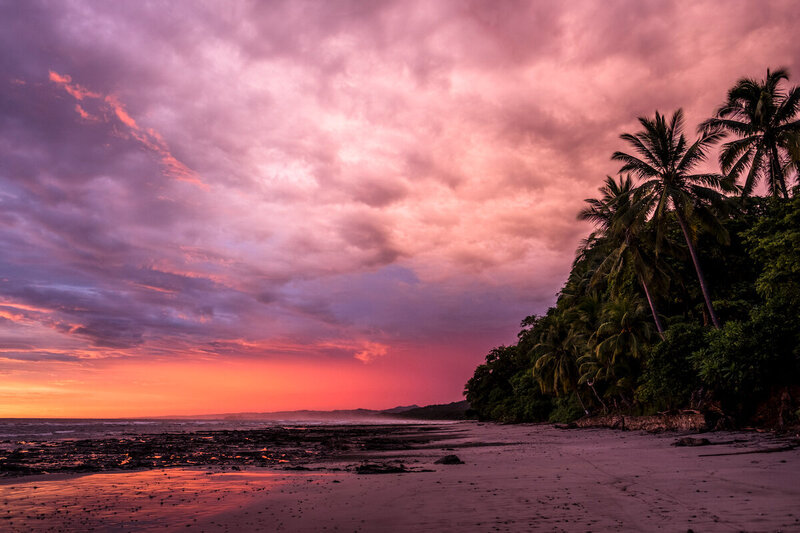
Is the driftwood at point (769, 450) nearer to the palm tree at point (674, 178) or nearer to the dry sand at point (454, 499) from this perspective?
the dry sand at point (454, 499)

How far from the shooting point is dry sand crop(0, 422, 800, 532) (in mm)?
6629

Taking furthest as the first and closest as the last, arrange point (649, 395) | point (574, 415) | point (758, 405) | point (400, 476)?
point (574, 415) → point (649, 395) → point (758, 405) → point (400, 476)

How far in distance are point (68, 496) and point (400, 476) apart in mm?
7881

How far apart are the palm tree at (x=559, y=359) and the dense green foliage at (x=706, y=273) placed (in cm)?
361

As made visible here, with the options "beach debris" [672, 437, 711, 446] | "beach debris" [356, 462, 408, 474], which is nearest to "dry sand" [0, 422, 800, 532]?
"beach debris" [356, 462, 408, 474]

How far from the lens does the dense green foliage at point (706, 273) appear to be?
1817 centimetres

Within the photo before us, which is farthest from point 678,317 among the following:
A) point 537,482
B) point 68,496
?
point 68,496

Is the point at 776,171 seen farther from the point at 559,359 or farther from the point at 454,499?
the point at 454,499

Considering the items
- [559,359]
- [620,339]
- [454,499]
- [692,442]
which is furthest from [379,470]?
[559,359]

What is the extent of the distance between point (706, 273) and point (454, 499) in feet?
91.4

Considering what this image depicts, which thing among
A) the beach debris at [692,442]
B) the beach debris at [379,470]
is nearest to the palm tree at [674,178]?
the beach debris at [692,442]

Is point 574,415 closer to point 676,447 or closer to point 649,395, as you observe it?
point 649,395

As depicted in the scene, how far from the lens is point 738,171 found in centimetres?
2688

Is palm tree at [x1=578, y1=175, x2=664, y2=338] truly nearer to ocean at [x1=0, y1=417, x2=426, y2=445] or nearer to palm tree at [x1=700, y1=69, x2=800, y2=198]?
palm tree at [x1=700, y1=69, x2=800, y2=198]
